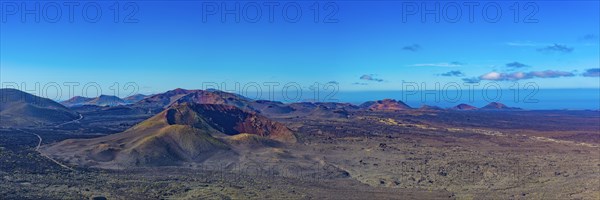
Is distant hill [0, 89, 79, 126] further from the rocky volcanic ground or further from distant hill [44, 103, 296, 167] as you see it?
distant hill [44, 103, 296, 167]

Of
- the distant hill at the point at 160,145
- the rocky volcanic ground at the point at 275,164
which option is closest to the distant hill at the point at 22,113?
the rocky volcanic ground at the point at 275,164

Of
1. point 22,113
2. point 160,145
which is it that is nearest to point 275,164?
point 160,145

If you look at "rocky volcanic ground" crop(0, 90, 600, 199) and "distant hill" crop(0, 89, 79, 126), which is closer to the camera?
"rocky volcanic ground" crop(0, 90, 600, 199)

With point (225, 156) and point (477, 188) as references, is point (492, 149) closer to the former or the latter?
point (477, 188)

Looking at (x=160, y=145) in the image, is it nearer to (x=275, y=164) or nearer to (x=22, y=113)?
(x=275, y=164)

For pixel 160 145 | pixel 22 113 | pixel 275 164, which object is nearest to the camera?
pixel 275 164

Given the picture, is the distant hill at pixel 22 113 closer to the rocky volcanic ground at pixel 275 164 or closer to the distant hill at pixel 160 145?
the rocky volcanic ground at pixel 275 164

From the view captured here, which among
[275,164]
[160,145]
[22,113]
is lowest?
[275,164]

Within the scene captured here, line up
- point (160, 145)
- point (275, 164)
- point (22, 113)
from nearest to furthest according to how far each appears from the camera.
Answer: point (275, 164) → point (160, 145) → point (22, 113)

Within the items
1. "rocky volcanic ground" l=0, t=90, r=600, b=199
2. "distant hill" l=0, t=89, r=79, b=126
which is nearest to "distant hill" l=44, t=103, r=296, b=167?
"rocky volcanic ground" l=0, t=90, r=600, b=199
